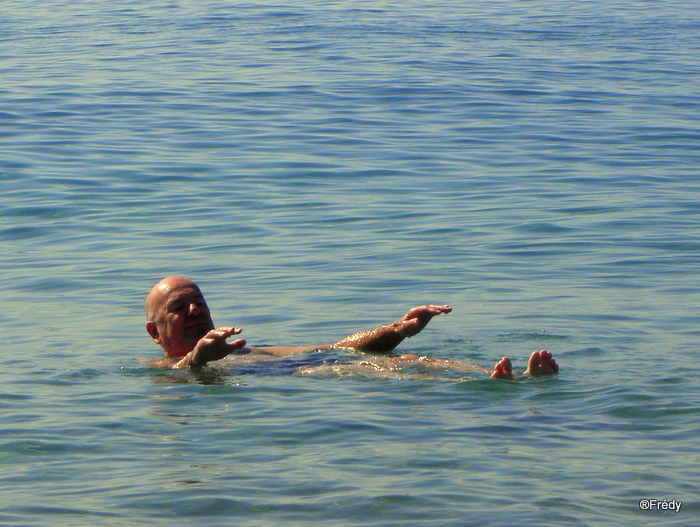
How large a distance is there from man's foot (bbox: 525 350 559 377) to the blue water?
159mm

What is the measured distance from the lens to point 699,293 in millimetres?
9930

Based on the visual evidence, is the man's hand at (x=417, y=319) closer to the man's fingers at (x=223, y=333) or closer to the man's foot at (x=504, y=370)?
the man's foot at (x=504, y=370)

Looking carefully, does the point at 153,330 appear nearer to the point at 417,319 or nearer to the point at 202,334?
the point at 202,334

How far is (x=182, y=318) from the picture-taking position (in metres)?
8.45

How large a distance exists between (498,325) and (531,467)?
11.3 feet

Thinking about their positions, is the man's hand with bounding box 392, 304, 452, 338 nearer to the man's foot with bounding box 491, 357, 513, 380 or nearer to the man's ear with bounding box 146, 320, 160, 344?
the man's foot with bounding box 491, 357, 513, 380

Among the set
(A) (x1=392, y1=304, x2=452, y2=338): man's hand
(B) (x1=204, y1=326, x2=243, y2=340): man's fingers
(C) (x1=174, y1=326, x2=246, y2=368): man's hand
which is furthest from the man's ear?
(A) (x1=392, y1=304, x2=452, y2=338): man's hand

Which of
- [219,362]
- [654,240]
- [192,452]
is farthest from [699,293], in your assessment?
[192,452]

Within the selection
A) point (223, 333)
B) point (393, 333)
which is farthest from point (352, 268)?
point (223, 333)

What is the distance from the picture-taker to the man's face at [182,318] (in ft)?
27.8

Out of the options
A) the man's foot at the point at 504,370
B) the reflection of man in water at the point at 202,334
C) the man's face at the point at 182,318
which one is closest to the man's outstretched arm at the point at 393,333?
the reflection of man in water at the point at 202,334

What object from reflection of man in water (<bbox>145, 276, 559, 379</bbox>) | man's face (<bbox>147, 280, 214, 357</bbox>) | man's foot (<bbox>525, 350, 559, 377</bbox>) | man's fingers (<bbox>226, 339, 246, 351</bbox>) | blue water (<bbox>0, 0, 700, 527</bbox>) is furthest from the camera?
man's face (<bbox>147, 280, 214, 357</bbox>)

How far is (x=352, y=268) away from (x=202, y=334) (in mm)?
2850

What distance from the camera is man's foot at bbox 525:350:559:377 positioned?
7.11m
